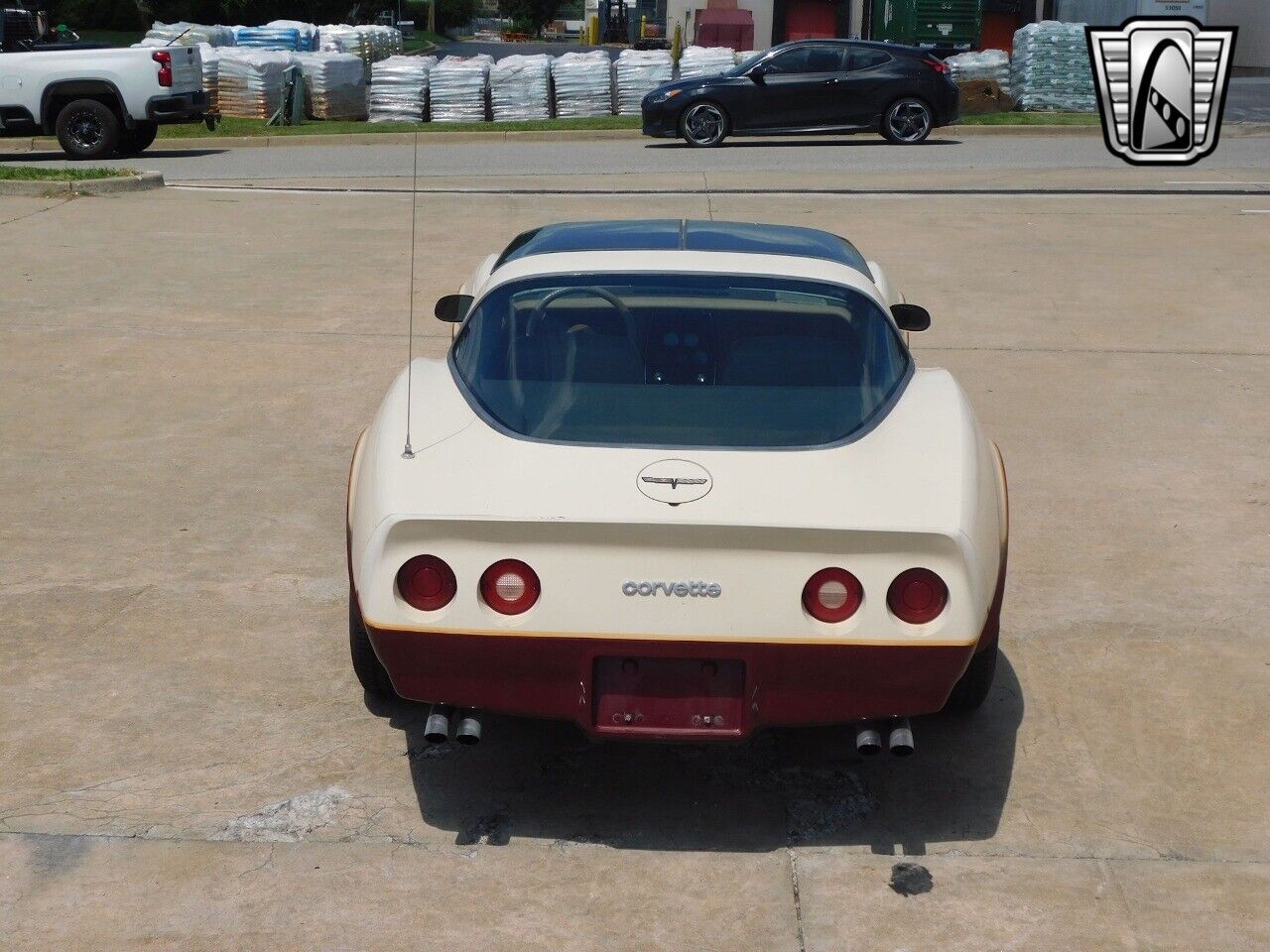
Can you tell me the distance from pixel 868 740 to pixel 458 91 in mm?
22688

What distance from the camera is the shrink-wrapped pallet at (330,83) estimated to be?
26.2 metres

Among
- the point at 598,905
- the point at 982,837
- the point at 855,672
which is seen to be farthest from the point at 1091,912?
the point at 598,905

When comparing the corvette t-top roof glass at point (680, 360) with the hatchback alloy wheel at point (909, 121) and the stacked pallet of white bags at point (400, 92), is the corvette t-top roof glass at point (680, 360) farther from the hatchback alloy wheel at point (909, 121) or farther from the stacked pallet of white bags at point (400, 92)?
the stacked pallet of white bags at point (400, 92)

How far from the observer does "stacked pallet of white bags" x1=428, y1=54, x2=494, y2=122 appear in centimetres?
2506

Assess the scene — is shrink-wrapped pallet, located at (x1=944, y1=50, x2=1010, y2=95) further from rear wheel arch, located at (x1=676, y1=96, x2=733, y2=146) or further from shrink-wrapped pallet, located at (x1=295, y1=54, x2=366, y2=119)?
shrink-wrapped pallet, located at (x1=295, y1=54, x2=366, y2=119)

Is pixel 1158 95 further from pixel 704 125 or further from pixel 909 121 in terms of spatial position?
pixel 704 125

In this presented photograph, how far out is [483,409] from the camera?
13.7ft

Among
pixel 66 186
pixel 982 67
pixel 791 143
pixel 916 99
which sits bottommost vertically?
pixel 791 143

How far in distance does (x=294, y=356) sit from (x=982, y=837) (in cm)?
603

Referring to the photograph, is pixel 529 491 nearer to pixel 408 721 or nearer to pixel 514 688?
pixel 514 688

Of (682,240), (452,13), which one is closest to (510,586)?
(682,240)

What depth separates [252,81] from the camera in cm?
2559

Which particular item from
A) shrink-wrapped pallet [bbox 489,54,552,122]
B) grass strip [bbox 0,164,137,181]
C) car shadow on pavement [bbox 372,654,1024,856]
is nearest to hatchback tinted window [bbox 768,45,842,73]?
shrink-wrapped pallet [bbox 489,54,552,122]

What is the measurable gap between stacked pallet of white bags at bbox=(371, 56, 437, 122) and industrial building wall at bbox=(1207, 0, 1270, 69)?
2246 centimetres
